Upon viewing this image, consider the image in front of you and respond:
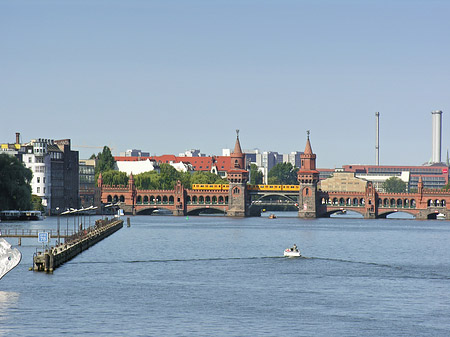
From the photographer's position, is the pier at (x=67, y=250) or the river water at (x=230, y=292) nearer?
the river water at (x=230, y=292)

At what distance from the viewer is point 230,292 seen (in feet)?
258

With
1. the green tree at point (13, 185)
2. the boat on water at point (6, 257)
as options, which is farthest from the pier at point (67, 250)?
the green tree at point (13, 185)

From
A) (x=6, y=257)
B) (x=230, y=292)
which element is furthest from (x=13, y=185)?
(x=6, y=257)

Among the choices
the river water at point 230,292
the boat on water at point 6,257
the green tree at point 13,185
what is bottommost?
the river water at point 230,292

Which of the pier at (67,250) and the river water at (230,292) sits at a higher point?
the pier at (67,250)

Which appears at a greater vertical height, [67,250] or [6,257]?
[6,257]

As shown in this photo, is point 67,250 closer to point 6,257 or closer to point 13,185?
point 6,257

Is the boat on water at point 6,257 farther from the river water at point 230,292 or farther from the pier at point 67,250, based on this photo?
the pier at point 67,250

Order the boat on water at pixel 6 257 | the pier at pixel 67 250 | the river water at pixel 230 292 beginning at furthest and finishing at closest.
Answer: the pier at pixel 67 250 → the boat on water at pixel 6 257 → the river water at pixel 230 292

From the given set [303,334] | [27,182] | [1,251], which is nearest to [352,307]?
[303,334]

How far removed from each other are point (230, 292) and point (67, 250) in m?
27.9

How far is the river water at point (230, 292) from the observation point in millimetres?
63250

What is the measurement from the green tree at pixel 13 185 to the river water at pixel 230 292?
44181 mm

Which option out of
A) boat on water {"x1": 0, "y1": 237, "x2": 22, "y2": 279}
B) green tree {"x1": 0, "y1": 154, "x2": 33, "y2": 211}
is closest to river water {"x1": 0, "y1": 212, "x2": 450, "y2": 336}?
boat on water {"x1": 0, "y1": 237, "x2": 22, "y2": 279}
